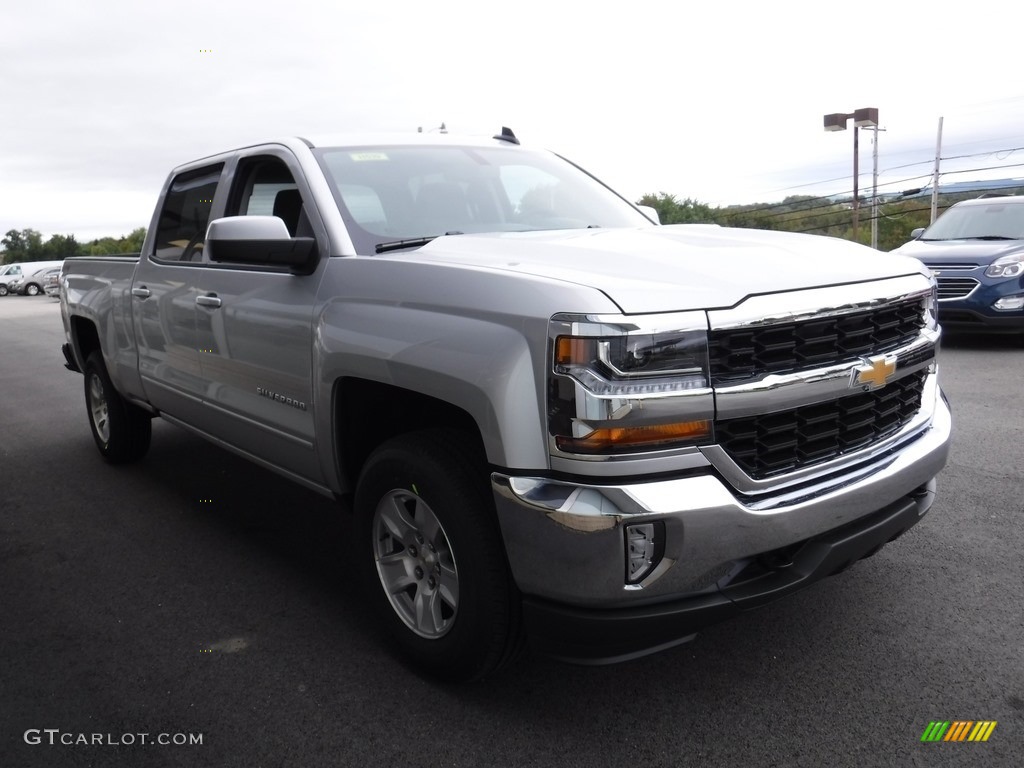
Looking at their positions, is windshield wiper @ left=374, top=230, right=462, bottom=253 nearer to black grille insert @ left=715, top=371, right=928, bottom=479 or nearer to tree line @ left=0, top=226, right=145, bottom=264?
black grille insert @ left=715, top=371, right=928, bottom=479

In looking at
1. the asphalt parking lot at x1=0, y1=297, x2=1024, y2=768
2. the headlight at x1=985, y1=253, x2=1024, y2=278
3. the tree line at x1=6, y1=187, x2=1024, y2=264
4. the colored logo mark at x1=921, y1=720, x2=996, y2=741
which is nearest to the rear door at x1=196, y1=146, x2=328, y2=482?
the asphalt parking lot at x1=0, y1=297, x2=1024, y2=768

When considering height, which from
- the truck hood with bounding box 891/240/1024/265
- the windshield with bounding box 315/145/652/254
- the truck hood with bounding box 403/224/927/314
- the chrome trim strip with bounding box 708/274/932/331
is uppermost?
the windshield with bounding box 315/145/652/254

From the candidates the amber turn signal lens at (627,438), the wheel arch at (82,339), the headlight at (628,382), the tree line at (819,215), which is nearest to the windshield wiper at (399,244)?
the headlight at (628,382)

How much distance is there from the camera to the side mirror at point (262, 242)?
323cm

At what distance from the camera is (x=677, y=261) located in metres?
2.66

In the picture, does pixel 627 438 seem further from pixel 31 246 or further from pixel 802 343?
pixel 31 246

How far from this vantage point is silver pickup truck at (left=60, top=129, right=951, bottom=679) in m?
2.30

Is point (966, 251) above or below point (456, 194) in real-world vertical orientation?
below

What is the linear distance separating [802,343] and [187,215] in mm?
3564

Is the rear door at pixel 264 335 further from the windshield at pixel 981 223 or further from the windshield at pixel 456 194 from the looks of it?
the windshield at pixel 981 223

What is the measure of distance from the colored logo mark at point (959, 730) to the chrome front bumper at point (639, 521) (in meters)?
0.67

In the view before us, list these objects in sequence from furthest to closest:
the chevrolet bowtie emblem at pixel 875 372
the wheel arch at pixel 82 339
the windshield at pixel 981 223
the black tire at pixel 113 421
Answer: the windshield at pixel 981 223
the wheel arch at pixel 82 339
the black tire at pixel 113 421
the chevrolet bowtie emblem at pixel 875 372

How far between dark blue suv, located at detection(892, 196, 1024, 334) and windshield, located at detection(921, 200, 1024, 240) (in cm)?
1

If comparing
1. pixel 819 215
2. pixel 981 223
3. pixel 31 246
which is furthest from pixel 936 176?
pixel 31 246
